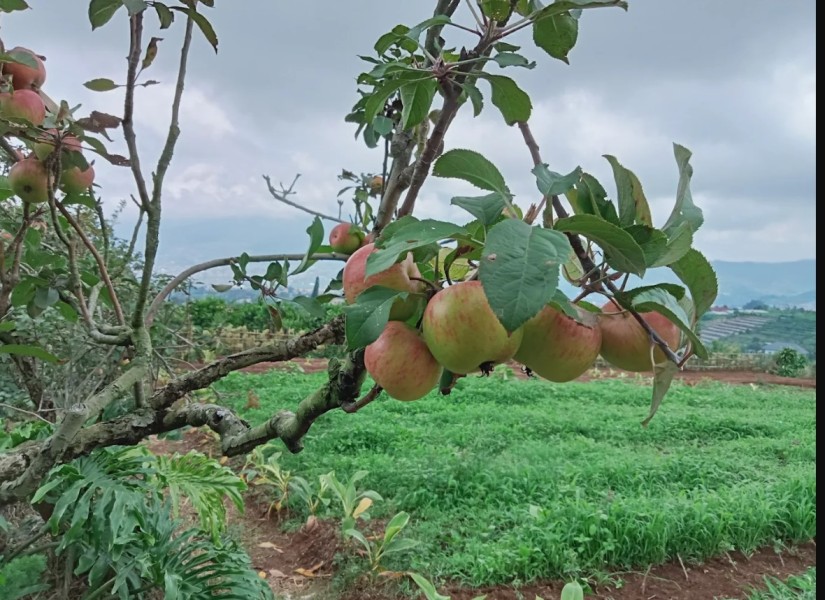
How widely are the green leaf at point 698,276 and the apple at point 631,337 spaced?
3 cm

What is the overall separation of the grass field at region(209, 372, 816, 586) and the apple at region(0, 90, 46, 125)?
2005 mm

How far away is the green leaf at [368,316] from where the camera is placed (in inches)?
14.2

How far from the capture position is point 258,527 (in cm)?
283

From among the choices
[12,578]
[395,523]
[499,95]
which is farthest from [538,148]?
[395,523]

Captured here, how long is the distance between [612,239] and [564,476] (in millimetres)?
2974

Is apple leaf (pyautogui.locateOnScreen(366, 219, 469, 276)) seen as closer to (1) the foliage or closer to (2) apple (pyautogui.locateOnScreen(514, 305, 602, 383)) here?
(2) apple (pyautogui.locateOnScreen(514, 305, 602, 383))

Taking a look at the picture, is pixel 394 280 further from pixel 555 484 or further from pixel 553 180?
pixel 555 484

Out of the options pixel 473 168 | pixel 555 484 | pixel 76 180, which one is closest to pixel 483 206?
pixel 473 168

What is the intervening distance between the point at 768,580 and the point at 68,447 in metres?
2.44

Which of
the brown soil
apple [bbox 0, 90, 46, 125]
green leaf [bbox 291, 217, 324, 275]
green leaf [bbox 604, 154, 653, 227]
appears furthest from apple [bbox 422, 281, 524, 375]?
the brown soil

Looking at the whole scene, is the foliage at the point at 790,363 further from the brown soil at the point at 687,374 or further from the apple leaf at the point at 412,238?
the apple leaf at the point at 412,238

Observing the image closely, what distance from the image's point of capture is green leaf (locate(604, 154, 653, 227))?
1.26 ft

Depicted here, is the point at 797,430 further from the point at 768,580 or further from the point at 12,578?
the point at 12,578

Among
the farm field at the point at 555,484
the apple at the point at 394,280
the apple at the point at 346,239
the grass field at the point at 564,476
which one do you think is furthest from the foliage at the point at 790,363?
the apple at the point at 394,280
